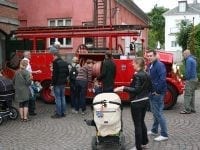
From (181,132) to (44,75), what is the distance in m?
6.21

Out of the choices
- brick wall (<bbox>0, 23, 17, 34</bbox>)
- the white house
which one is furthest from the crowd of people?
the white house

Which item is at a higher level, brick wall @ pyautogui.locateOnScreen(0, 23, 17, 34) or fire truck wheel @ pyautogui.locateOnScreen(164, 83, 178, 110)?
brick wall @ pyautogui.locateOnScreen(0, 23, 17, 34)

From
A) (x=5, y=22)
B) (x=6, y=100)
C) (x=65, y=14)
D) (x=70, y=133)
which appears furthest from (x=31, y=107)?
(x=65, y=14)

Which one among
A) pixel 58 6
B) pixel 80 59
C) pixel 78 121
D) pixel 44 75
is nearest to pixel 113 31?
pixel 80 59

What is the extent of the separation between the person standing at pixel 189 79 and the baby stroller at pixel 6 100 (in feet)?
16.2

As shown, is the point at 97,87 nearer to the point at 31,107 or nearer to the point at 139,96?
the point at 31,107

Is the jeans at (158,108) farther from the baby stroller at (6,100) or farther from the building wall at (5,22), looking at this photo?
the building wall at (5,22)

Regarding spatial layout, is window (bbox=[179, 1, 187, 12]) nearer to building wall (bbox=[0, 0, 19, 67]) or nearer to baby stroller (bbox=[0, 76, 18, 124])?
building wall (bbox=[0, 0, 19, 67])

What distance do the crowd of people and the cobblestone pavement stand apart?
0.35m

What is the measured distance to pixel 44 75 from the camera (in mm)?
16234

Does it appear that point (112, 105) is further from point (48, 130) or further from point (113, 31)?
point (113, 31)

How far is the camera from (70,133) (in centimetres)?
1149

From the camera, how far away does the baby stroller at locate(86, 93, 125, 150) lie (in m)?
9.24

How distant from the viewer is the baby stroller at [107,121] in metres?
9.24
